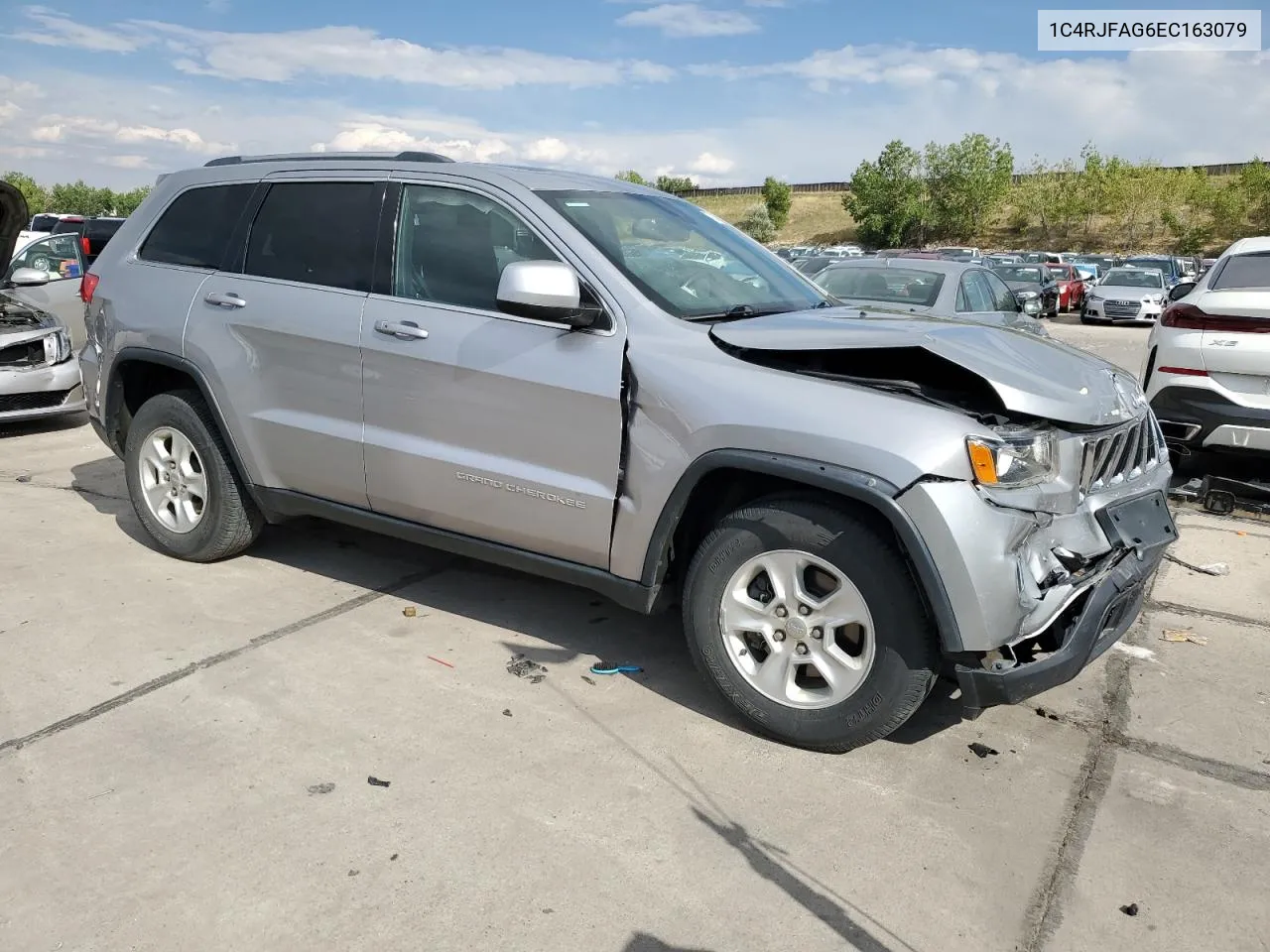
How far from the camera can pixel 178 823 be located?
2996mm

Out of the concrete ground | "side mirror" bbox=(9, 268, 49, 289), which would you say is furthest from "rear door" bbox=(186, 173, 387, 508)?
"side mirror" bbox=(9, 268, 49, 289)

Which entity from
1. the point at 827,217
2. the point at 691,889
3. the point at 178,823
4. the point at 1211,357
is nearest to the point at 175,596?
the point at 178,823

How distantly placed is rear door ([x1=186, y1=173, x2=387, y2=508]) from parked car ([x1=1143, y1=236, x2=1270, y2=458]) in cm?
499

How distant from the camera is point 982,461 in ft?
10.0

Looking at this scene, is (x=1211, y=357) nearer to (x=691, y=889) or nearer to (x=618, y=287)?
(x=618, y=287)

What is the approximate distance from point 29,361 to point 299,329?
17.4 feet

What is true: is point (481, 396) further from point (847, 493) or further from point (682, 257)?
point (847, 493)

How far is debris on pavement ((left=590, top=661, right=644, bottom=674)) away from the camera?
13.4 feet

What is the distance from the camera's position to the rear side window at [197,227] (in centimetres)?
489

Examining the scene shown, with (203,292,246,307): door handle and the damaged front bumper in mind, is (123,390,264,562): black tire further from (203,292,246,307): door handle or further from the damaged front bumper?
the damaged front bumper

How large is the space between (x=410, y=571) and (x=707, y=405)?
2.35 metres

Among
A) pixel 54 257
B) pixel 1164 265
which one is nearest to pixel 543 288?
pixel 54 257

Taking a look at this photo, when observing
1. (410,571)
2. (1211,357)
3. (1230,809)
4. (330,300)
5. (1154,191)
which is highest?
(1154,191)

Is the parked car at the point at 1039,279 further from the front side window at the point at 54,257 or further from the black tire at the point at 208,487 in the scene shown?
the black tire at the point at 208,487
